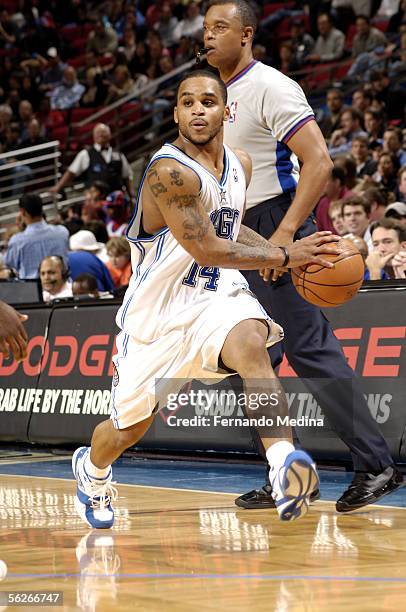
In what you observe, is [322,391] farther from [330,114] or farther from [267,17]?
[267,17]

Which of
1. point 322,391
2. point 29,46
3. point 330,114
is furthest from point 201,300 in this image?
point 29,46

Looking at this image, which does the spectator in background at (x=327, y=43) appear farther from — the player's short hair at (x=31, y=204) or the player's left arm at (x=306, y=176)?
the player's left arm at (x=306, y=176)

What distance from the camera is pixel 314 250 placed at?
479 centimetres

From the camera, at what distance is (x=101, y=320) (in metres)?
8.11

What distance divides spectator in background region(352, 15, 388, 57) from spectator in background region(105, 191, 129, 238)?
3.93m

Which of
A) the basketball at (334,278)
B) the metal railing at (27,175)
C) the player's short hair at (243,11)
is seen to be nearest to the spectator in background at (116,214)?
the metal railing at (27,175)

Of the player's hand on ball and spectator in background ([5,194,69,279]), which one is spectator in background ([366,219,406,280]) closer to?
the player's hand on ball

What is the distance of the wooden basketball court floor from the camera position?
3.53 meters

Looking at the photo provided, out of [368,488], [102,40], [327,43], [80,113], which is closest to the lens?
[368,488]

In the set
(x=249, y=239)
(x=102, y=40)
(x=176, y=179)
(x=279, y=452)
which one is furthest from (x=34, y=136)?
(x=279, y=452)

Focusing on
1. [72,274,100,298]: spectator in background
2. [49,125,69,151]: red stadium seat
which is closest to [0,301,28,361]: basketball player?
[72,274,100,298]: spectator in background

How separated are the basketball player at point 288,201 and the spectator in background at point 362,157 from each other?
6.36 m

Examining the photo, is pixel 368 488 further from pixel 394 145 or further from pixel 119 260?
pixel 394 145

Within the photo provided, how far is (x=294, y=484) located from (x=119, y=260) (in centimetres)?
691
